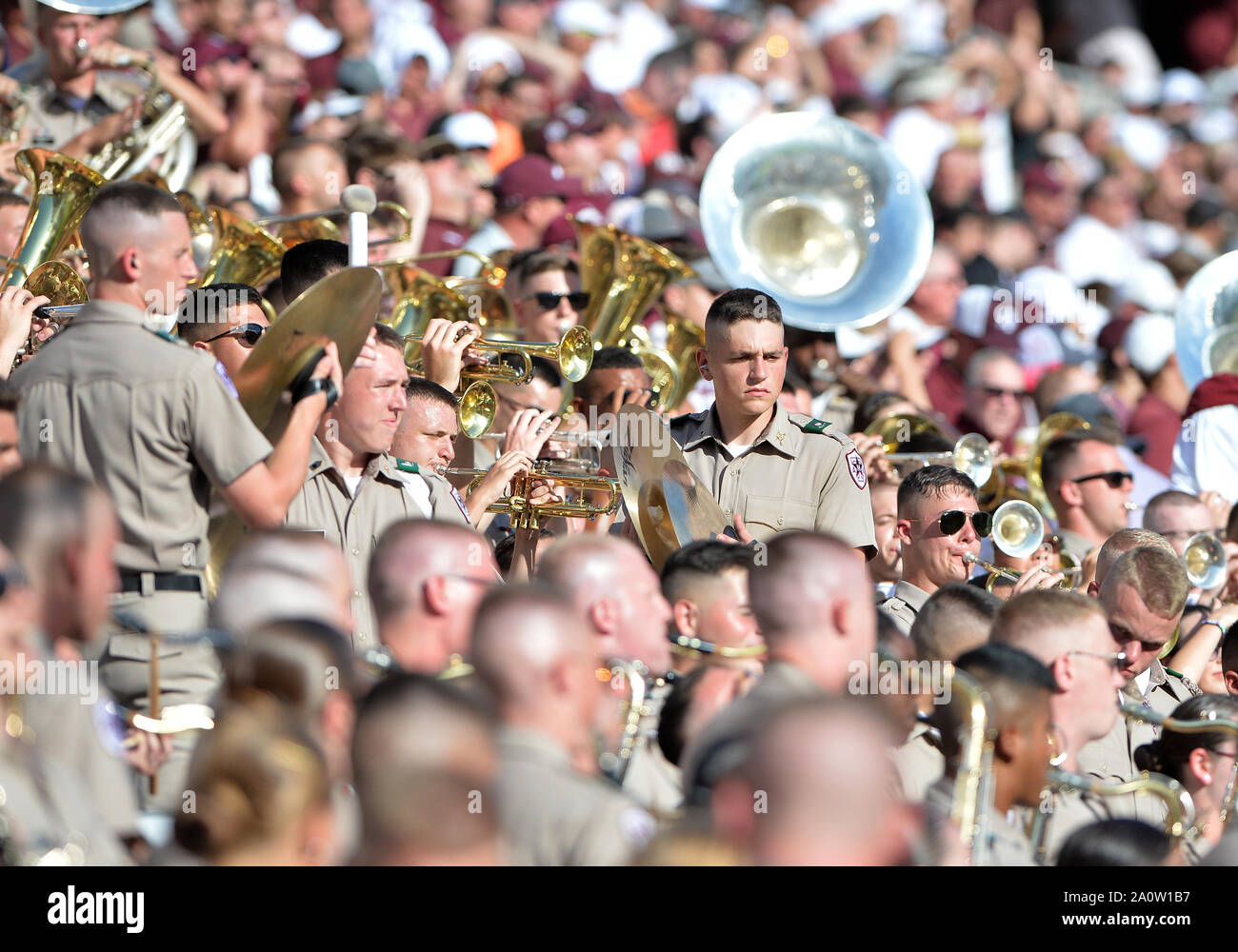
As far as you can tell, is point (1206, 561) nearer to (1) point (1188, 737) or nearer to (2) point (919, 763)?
(1) point (1188, 737)

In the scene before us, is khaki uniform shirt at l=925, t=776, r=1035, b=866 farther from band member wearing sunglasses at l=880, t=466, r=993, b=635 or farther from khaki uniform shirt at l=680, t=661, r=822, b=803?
band member wearing sunglasses at l=880, t=466, r=993, b=635

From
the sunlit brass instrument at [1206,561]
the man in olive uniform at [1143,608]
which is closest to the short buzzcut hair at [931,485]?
the man in olive uniform at [1143,608]

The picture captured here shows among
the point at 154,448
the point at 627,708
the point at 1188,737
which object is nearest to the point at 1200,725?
the point at 1188,737

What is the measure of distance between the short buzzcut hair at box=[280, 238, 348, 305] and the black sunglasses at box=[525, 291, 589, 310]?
1661 mm

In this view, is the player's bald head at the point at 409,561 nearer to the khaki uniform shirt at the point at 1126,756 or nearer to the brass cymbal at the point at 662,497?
the brass cymbal at the point at 662,497

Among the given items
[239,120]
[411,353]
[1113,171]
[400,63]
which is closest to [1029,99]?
[1113,171]

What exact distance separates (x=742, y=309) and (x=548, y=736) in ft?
10.7

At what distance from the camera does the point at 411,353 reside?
8164 millimetres

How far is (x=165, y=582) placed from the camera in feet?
16.6

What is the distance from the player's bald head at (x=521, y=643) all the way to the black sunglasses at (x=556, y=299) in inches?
180

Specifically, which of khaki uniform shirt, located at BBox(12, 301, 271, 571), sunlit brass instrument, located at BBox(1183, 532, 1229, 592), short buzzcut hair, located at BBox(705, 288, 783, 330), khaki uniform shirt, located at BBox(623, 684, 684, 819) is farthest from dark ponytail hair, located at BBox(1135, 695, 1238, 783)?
khaki uniform shirt, located at BBox(12, 301, 271, 571)

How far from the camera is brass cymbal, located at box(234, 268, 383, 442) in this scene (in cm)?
534

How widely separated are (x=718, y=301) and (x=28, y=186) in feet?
10.7
